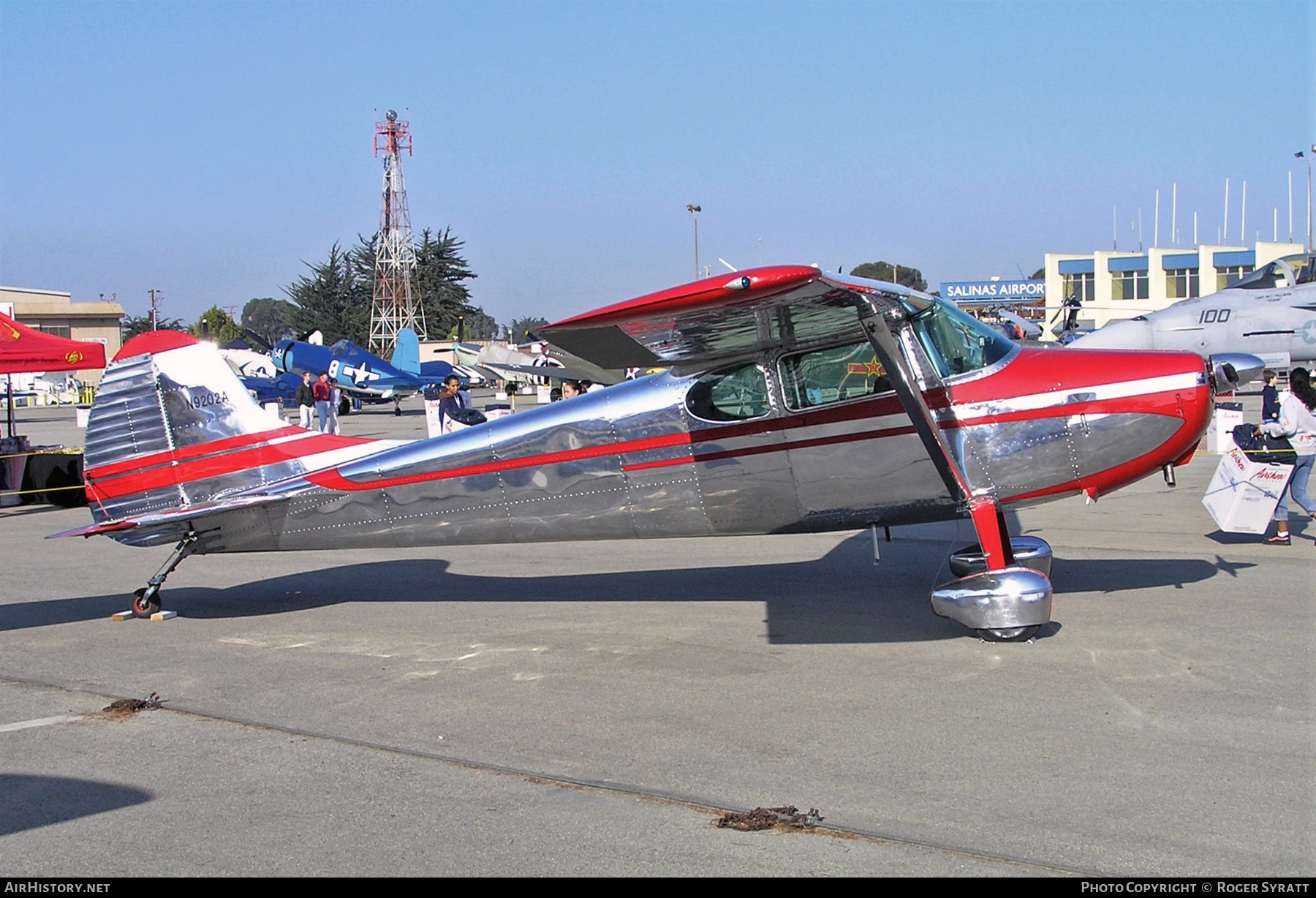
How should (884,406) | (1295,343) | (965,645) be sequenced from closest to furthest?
(965,645) → (884,406) → (1295,343)

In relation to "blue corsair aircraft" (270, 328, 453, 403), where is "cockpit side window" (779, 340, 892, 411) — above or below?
below

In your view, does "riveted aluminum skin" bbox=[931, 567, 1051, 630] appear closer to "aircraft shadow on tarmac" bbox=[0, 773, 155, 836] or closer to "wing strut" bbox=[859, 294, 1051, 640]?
"wing strut" bbox=[859, 294, 1051, 640]

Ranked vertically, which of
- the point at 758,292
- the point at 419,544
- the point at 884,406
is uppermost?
the point at 758,292

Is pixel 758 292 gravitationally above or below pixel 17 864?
above

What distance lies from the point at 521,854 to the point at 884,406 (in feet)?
13.5

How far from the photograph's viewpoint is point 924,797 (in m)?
4.23

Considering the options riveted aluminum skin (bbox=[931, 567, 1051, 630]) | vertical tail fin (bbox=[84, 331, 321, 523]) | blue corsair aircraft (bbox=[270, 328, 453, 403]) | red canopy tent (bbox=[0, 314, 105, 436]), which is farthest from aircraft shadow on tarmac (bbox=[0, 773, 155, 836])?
blue corsair aircraft (bbox=[270, 328, 453, 403])

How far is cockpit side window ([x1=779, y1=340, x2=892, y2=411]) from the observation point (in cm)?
709

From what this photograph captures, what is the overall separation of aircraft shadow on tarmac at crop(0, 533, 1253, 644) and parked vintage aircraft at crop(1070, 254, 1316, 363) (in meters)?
14.1

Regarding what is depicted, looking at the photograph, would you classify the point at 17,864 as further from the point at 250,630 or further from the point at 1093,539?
the point at 1093,539

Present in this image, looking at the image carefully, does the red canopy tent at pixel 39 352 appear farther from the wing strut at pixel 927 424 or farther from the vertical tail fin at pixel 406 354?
the vertical tail fin at pixel 406 354

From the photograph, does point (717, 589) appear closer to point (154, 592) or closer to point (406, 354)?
point (154, 592)

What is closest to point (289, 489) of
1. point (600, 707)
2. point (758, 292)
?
point (600, 707)

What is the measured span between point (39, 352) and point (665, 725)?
505 inches
